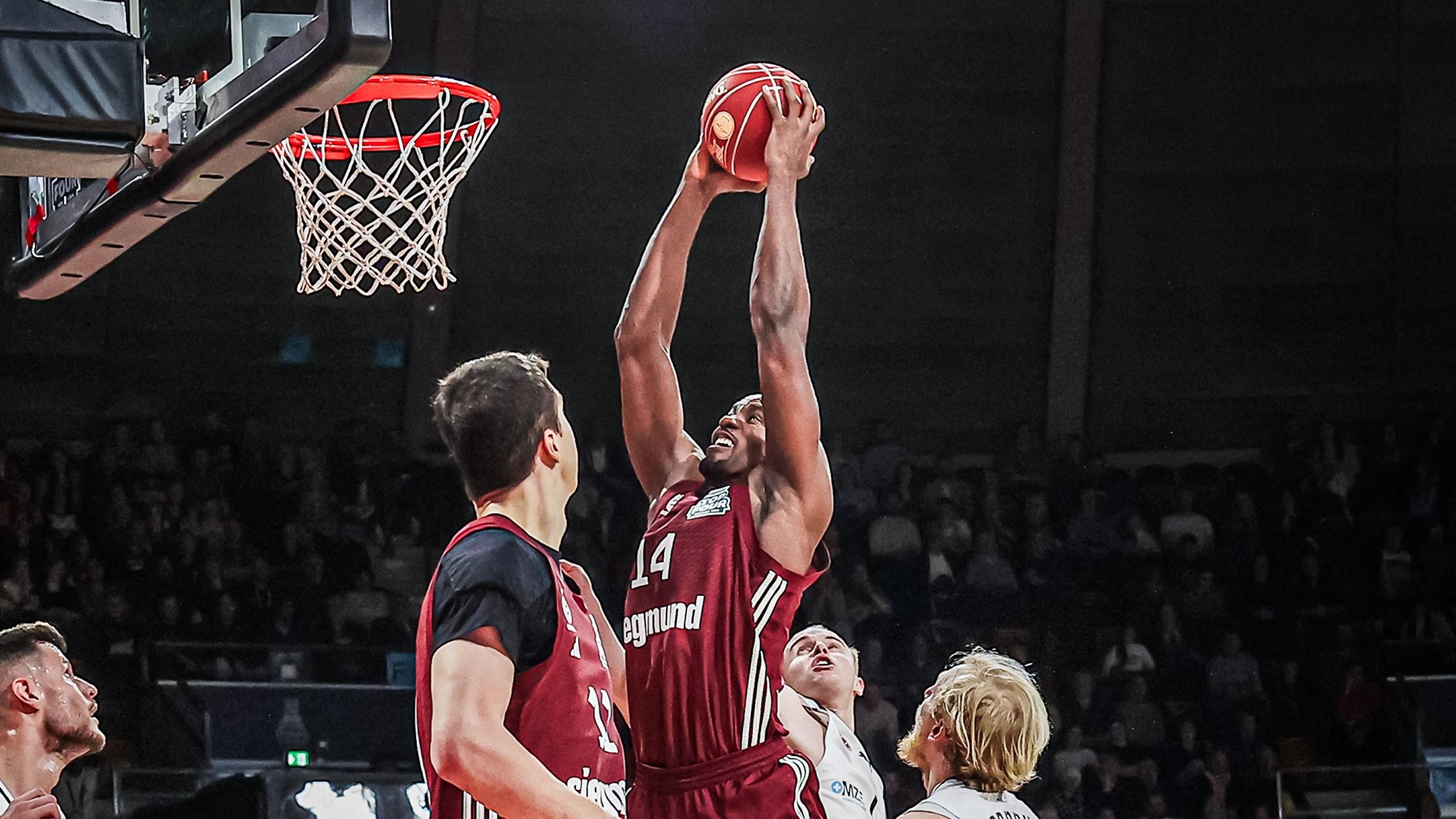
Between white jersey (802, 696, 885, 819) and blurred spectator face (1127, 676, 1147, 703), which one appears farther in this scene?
blurred spectator face (1127, 676, 1147, 703)

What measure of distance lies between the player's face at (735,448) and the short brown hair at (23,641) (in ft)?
5.61

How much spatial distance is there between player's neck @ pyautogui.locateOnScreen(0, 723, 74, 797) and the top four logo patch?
1.75 meters

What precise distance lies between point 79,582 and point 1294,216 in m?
7.83

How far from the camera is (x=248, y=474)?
942cm

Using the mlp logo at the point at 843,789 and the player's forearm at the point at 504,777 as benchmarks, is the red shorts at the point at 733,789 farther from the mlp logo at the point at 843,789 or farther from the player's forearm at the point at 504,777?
the mlp logo at the point at 843,789

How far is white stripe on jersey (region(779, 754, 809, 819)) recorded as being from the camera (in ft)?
10.2

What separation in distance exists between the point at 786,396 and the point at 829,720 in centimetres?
158

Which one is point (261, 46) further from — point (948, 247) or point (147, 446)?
point (948, 247)

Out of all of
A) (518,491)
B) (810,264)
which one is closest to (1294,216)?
(810,264)

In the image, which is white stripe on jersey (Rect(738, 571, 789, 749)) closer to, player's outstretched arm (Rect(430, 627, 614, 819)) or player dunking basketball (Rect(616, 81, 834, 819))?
player dunking basketball (Rect(616, 81, 834, 819))

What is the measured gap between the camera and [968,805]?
3.49 metres

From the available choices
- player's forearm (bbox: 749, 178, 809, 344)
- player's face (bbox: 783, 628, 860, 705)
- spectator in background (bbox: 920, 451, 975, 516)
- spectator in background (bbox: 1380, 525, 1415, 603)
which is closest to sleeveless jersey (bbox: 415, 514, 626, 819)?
player's forearm (bbox: 749, 178, 809, 344)

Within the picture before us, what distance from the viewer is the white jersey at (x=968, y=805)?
3.47m

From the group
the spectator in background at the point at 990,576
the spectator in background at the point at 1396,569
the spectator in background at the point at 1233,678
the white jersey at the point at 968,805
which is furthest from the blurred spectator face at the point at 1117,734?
the white jersey at the point at 968,805
